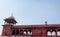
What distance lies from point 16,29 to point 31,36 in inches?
185

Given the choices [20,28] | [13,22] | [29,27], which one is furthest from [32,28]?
[13,22]

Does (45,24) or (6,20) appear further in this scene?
(6,20)

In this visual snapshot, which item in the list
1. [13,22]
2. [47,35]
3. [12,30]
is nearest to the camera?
[47,35]

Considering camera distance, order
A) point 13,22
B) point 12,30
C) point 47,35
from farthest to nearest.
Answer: point 13,22 < point 12,30 < point 47,35

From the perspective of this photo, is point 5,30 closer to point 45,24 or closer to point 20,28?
point 20,28

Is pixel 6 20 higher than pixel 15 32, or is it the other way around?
pixel 6 20

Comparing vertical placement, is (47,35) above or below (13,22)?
below

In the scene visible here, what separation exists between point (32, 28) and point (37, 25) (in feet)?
5.04

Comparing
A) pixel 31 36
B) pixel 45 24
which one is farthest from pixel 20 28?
pixel 45 24

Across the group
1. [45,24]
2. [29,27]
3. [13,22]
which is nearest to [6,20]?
[13,22]

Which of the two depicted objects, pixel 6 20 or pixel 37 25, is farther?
pixel 6 20

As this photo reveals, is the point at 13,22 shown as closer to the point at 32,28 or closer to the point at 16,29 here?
the point at 16,29

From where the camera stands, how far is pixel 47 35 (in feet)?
121

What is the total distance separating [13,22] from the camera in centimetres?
4194
